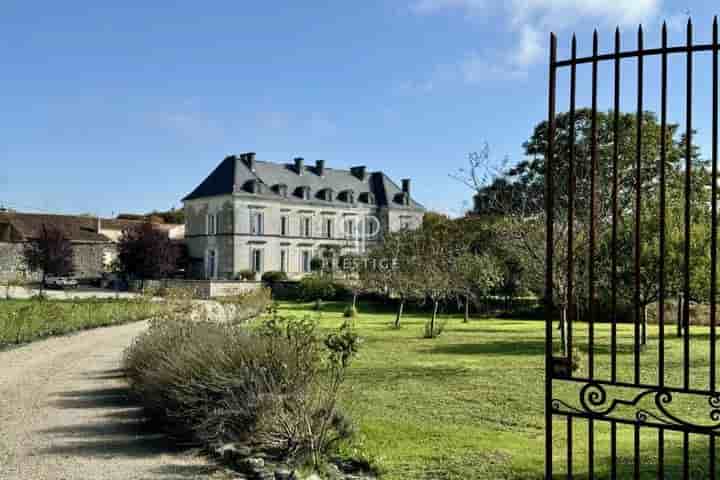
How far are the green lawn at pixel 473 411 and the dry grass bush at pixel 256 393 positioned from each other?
524 mm

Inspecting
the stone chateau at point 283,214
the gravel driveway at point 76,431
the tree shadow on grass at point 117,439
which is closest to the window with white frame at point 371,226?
the stone chateau at point 283,214

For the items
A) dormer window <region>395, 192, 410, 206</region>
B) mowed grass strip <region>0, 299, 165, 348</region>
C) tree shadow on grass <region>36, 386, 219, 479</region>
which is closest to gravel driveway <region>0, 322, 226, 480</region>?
tree shadow on grass <region>36, 386, 219, 479</region>

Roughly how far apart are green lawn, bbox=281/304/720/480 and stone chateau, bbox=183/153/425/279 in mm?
32570

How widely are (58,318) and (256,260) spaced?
102 ft

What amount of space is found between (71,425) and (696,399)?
24.4ft

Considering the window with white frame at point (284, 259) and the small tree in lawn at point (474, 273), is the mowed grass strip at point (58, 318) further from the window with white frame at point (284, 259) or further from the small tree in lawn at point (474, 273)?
the window with white frame at point (284, 259)

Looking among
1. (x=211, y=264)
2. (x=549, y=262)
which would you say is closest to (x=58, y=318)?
(x=549, y=262)

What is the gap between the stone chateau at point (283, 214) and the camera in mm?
47656

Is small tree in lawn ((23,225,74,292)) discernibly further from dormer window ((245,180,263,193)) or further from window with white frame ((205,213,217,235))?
dormer window ((245,180,263,193))

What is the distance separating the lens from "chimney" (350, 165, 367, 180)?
179 ft

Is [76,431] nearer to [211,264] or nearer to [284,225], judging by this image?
[211,264]

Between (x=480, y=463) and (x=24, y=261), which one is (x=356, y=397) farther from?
(x=24, y=261)

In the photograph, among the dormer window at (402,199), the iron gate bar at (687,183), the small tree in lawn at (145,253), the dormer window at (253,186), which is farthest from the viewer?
the dormer window at (402,199)

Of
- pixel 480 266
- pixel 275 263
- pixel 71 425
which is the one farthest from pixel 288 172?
pixel 71 425
